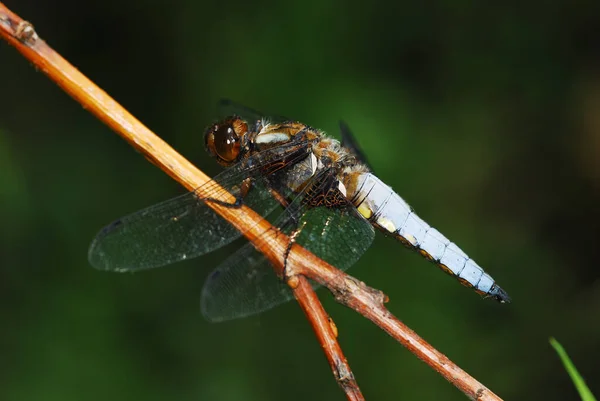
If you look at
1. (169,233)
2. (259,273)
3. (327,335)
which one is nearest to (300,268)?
(327,335)

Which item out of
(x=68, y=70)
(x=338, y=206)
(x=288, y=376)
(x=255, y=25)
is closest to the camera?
(x=68, y=70)

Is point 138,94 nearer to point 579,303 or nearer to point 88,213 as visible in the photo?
point 88,213

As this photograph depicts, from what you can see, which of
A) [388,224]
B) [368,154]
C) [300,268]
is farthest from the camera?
[368,154]

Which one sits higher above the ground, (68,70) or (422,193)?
(422,193)

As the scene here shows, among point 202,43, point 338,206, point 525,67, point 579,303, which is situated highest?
point 525,67

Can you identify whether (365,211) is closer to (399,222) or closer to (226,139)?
(399,222)

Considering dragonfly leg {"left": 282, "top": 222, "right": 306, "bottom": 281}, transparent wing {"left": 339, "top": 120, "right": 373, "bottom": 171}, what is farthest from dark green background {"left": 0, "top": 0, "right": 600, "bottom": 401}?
dragonfly leg {"left": 282, "top": 222, "right": 306, "bottom": 281}

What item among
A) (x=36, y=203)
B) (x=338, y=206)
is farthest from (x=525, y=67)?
(x=36, y=203)
